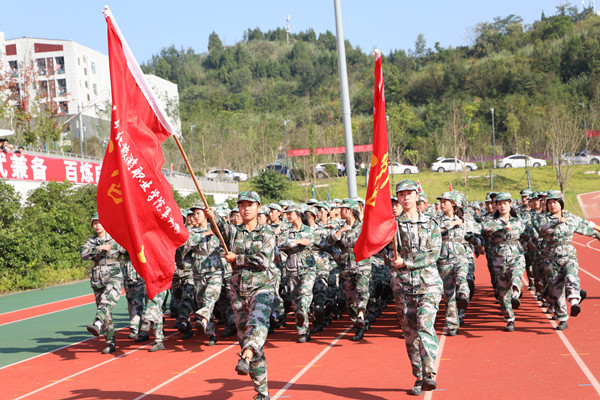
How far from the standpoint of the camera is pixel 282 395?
691cm

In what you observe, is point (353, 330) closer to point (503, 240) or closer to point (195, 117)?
point (503, 240)

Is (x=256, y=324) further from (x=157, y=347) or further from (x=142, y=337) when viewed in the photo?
(x=142, y=337)

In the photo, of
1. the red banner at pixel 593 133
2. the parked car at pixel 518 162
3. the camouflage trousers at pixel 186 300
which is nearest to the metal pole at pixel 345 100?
the camouflage trousers at pixel 186 300

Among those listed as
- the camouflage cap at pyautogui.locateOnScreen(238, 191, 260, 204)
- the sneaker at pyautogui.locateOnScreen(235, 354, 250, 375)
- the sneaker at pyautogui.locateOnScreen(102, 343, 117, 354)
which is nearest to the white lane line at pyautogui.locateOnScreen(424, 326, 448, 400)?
the sneaker at pyautogui.locateOnScreen(235, 354, 250, 375)

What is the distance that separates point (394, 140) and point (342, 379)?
5864 centimetres

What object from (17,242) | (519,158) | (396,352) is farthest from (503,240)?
(519,158)

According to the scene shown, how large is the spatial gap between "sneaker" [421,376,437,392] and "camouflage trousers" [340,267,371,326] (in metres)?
3.57

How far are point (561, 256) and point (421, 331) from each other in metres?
4.41

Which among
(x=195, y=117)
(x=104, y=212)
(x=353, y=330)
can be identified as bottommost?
(x=353, y=330)

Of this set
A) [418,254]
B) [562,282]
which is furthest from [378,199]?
[562,282]

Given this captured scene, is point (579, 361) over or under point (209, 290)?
under

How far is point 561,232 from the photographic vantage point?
32.6 feet

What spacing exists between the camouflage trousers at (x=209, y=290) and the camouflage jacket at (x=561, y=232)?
4.85 metres

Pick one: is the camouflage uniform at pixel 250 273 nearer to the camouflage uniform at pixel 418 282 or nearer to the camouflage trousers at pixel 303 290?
the camouflage uniform at pixel 418 282
